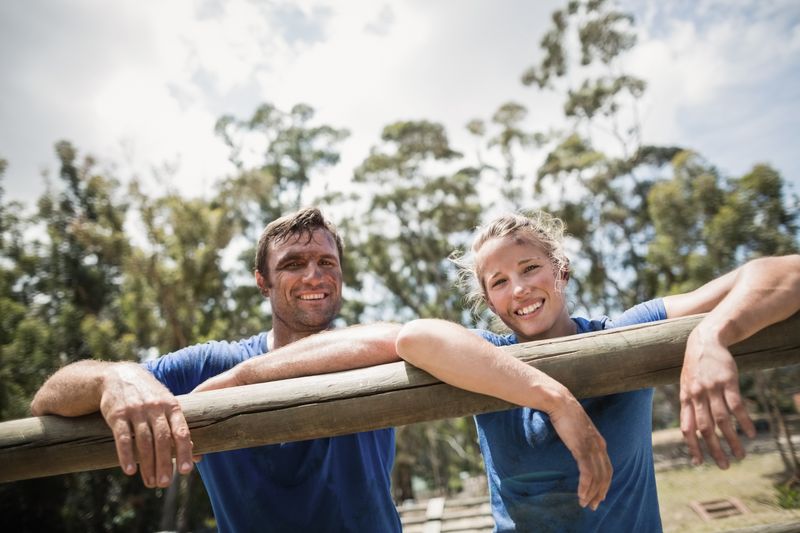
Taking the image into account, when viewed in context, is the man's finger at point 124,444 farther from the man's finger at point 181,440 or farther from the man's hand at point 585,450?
the man's hand at point 585,450

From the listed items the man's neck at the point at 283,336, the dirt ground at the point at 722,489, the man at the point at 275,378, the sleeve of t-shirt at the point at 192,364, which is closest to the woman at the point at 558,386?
the man at the point at 275,378

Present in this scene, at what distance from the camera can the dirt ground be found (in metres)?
10.1

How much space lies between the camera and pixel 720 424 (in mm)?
1132

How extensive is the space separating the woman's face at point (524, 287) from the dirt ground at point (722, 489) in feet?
31.8

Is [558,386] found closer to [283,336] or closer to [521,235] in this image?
[521,235]

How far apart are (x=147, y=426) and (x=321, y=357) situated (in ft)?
1.61

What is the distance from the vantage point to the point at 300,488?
5.81 feet

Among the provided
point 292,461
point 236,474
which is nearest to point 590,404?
point 292,461

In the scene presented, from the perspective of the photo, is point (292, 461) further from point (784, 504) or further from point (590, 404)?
point (784, 504)

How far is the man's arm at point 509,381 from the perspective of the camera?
1.19 meters

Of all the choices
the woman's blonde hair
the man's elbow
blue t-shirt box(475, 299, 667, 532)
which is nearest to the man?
the man's elbow

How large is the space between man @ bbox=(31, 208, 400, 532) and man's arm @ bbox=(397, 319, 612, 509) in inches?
7.7

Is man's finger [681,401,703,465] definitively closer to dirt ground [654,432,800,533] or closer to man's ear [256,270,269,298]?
man's ear [256,270,269,298]

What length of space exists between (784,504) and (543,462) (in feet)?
42.8
